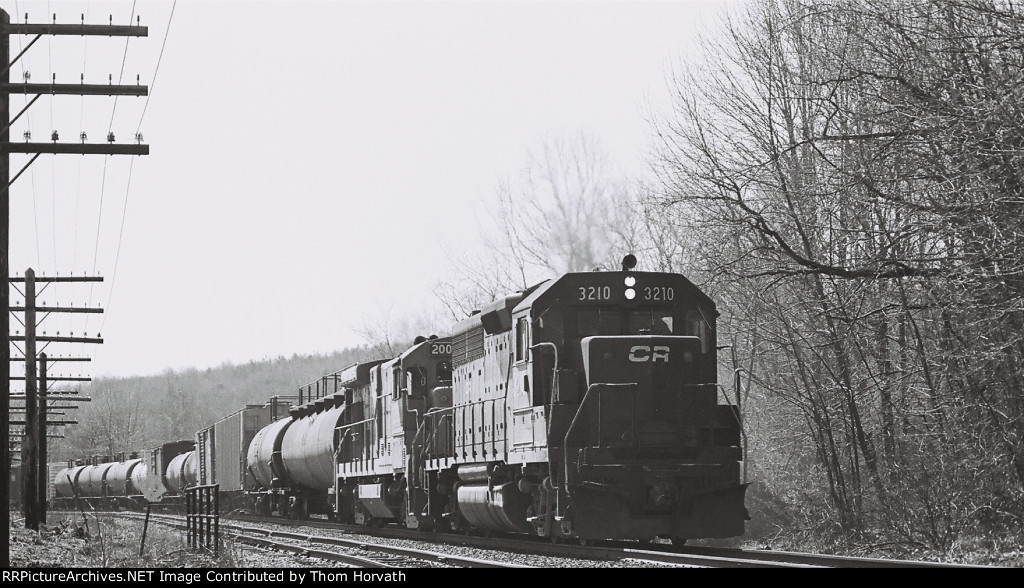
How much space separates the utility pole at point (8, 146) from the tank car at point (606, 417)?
6124mm

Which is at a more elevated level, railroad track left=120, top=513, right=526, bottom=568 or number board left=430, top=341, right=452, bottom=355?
number board left=430, top=341, right=452, bottom=355

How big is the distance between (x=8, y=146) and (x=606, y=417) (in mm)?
8414

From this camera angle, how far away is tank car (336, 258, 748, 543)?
1463 centimetres

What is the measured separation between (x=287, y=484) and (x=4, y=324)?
17358 mm

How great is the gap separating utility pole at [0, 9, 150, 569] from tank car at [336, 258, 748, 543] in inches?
241

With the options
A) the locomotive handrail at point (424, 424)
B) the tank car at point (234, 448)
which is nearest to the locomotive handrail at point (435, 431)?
the locomotive handrail at point (424, 424)

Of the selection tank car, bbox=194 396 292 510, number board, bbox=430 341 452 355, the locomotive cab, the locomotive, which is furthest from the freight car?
the locomotive cab

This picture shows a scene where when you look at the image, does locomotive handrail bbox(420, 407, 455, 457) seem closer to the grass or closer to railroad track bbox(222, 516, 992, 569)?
railroad track bbox(222, 516, 992, 569)

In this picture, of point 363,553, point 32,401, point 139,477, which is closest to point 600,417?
point 363,553

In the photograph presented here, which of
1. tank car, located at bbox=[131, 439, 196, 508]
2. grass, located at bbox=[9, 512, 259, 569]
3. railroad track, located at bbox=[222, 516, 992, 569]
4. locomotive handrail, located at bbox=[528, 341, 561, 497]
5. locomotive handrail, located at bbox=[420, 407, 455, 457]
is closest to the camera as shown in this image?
railroad track, located at bbox=[222, 516, 992, 569]

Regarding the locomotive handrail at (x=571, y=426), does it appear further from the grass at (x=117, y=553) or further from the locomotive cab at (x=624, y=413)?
the grass at (x=117, y=553)

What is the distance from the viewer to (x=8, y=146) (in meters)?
15.7

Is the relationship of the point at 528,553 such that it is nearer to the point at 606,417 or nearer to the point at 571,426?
the point at 571,426

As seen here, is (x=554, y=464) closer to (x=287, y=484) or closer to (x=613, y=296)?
(x=613, y=296)
